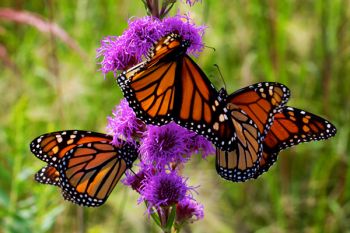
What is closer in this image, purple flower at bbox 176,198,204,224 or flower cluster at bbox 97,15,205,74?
flower cluster at bbox 97,15,205,74

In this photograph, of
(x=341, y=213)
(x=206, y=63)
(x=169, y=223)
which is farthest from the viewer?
(x=206, y=63)

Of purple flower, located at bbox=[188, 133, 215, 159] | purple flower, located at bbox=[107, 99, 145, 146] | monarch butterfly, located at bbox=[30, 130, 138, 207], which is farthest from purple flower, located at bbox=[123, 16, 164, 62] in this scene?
monarch butterfly, located at bbox=[30, 130, 138, 207]

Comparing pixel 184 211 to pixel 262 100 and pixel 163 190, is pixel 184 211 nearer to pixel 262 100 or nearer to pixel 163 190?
pixel 163 190

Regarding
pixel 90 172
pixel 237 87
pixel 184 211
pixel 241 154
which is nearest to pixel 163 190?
pixel 184 211

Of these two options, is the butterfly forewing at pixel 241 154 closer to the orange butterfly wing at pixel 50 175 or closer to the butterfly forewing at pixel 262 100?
the butterfly forewing at pixel 262 100

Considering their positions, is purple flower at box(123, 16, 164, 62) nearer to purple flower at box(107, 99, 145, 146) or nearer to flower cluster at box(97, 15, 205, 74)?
flower cluster at box(97, 15, 205, 74)

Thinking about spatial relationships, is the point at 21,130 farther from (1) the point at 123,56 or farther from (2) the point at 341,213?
(2) the point at 341,213

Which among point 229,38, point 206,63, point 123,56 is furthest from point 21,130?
point 229,38
